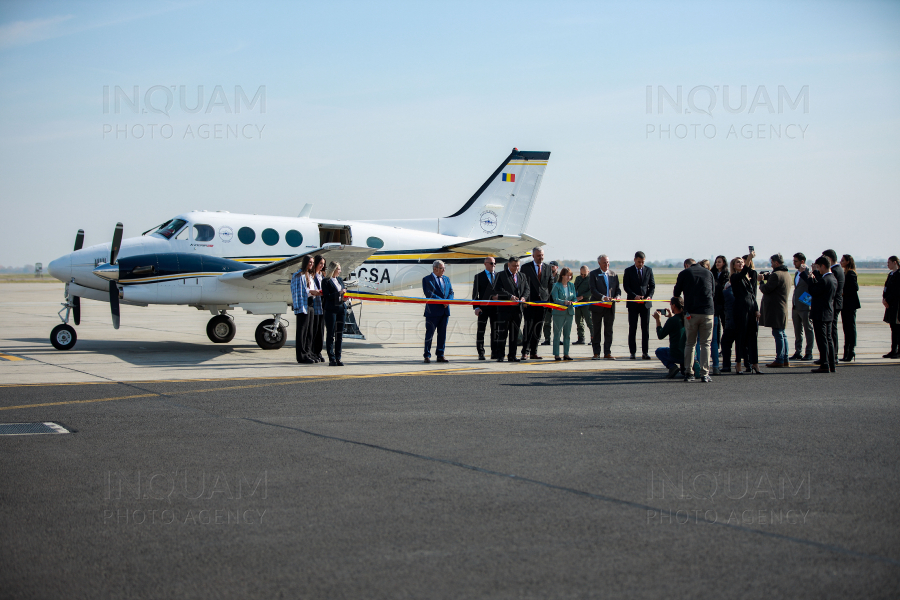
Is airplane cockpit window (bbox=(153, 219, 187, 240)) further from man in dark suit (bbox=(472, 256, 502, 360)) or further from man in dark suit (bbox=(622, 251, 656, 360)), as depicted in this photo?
man in dark suit (bbox=(622, 251, 656, 360))

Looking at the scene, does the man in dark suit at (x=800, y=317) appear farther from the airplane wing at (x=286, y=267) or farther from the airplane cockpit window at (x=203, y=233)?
the airplane cockpit window at (x=203, y=233)

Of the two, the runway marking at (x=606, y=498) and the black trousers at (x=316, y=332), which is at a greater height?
the black trousers at (x=316, y=332)

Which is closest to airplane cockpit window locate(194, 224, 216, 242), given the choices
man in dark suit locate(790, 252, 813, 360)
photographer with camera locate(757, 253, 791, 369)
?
photographer with camera locate(757, 253, 791, 369)

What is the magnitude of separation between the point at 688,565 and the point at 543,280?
10.8 meters

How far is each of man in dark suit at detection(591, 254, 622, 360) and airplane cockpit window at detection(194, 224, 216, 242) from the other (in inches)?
342

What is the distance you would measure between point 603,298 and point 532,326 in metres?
1.59

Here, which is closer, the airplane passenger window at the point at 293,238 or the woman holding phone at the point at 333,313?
the woman holding phone at the point at 333,313

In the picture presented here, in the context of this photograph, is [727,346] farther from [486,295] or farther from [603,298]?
[486,295]

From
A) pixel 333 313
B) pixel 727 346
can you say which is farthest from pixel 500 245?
pixel 727 346

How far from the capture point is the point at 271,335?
16.5m

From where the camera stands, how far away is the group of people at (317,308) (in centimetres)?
1346

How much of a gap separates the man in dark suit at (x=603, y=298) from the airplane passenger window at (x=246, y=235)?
7975mm

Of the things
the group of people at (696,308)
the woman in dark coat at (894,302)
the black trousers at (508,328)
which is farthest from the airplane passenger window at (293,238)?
the woman in dark coat at (894,302)

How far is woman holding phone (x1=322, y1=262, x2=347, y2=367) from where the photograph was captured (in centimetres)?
1339
